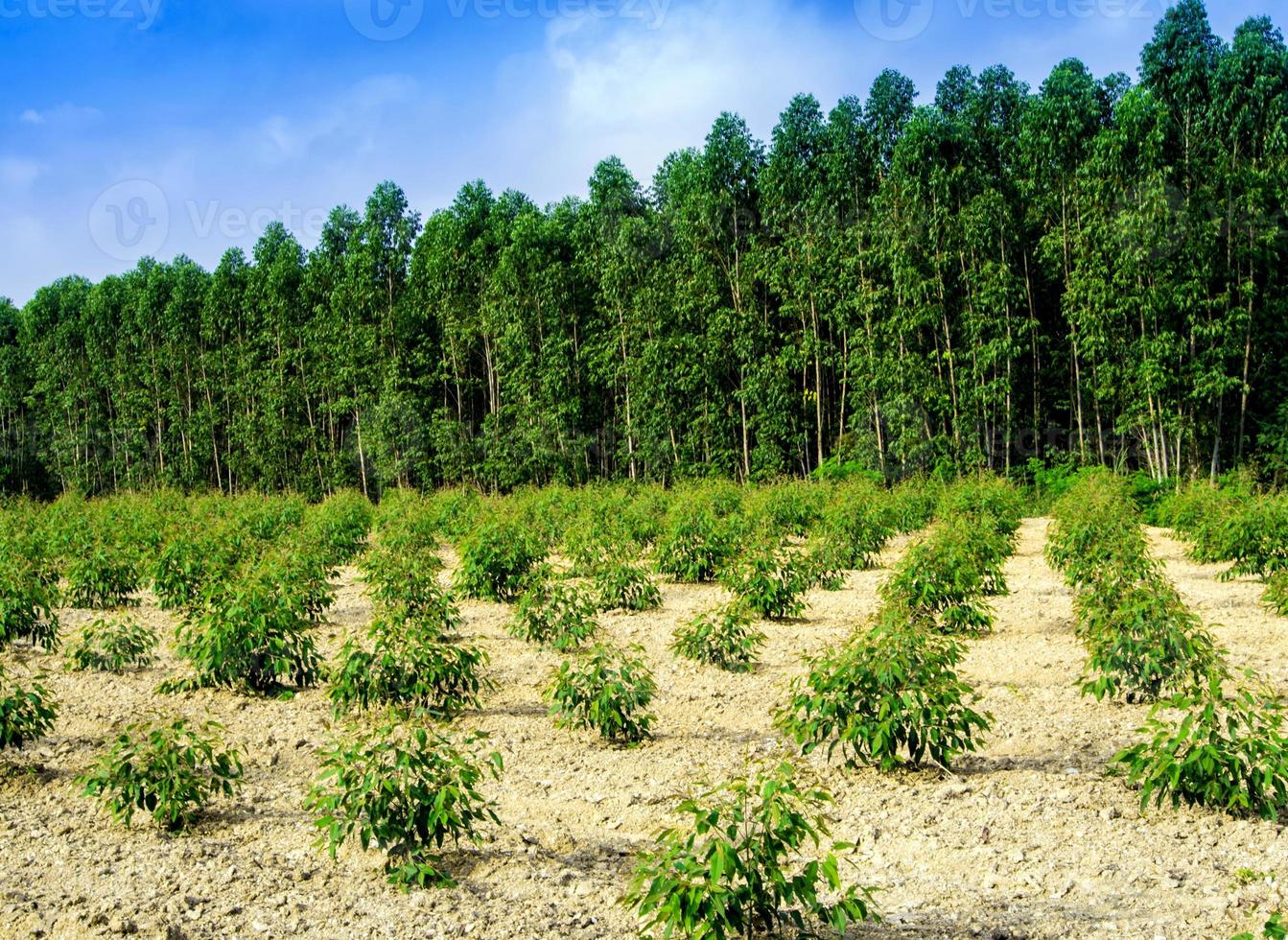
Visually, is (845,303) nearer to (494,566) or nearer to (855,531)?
(855,531)

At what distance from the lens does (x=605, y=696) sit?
19.7 ft

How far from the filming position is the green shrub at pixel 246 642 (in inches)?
280

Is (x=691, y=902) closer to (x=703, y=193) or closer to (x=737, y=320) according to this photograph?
(x=737, y=320)

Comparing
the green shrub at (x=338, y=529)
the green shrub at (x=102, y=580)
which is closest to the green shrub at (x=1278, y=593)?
the green shrub at (x=338, y=529)

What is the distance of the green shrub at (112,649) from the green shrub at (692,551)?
5750 millimetres

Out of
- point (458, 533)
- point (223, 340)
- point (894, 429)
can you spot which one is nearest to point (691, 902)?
point (458, 533)

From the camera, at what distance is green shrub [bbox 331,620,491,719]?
6.43 m

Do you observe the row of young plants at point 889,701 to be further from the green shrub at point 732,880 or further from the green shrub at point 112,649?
the green shrub at point 112,649

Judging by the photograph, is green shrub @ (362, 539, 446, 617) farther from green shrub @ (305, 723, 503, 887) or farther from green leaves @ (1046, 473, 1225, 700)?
green leaves @ (1046, 473, 1225, 700)

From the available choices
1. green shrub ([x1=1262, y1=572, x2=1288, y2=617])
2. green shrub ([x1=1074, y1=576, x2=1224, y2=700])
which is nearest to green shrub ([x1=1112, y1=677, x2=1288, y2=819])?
green shrub ([x1=1074, y1=576, x2=1224, y2=700])

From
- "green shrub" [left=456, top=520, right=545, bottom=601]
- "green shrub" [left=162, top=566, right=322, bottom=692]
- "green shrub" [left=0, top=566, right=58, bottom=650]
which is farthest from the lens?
"green shrub" [left=456, top=520, right=545, bottom=601]

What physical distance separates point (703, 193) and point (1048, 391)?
36.3 feet

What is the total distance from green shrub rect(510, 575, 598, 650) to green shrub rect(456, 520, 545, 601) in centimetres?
202

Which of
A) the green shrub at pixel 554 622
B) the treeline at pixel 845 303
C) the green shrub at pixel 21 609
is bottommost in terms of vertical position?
the green shrub at pixel 554 622
